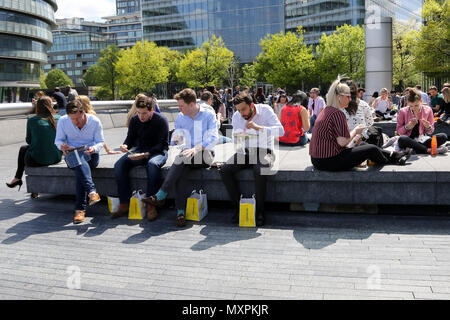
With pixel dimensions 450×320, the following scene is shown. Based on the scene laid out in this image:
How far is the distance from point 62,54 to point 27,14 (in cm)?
8324

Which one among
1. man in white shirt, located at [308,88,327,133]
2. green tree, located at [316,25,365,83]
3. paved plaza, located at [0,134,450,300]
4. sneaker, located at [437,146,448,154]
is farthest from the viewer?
green tree, located at [316,25,365,83]

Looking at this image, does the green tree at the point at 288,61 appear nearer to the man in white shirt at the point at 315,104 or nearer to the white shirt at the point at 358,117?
the man in white shirt at the point at 315,104

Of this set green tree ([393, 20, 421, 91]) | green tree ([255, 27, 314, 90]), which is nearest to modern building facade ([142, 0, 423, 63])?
green tree ([255, 27, 314, 90])

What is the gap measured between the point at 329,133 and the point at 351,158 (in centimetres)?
43

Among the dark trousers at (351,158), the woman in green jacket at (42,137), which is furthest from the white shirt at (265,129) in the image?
the woman in green jacket at (42,137)

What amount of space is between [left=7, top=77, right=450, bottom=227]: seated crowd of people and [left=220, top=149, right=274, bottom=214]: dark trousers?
0.04 feet

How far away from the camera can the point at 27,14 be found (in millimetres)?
61219

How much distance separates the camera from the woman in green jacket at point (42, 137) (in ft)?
22.9

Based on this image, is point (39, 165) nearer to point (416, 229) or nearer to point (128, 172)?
point (128, 172)

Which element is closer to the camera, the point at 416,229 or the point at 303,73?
the point at 416,229

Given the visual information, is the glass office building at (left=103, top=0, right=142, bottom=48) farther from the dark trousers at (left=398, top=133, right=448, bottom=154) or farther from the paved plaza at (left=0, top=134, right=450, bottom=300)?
the paved plaza at (left=0, top=134, right=450, bottom=300)

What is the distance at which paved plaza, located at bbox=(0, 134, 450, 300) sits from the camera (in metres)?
3.81

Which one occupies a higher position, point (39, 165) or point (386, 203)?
point (39, 165)
